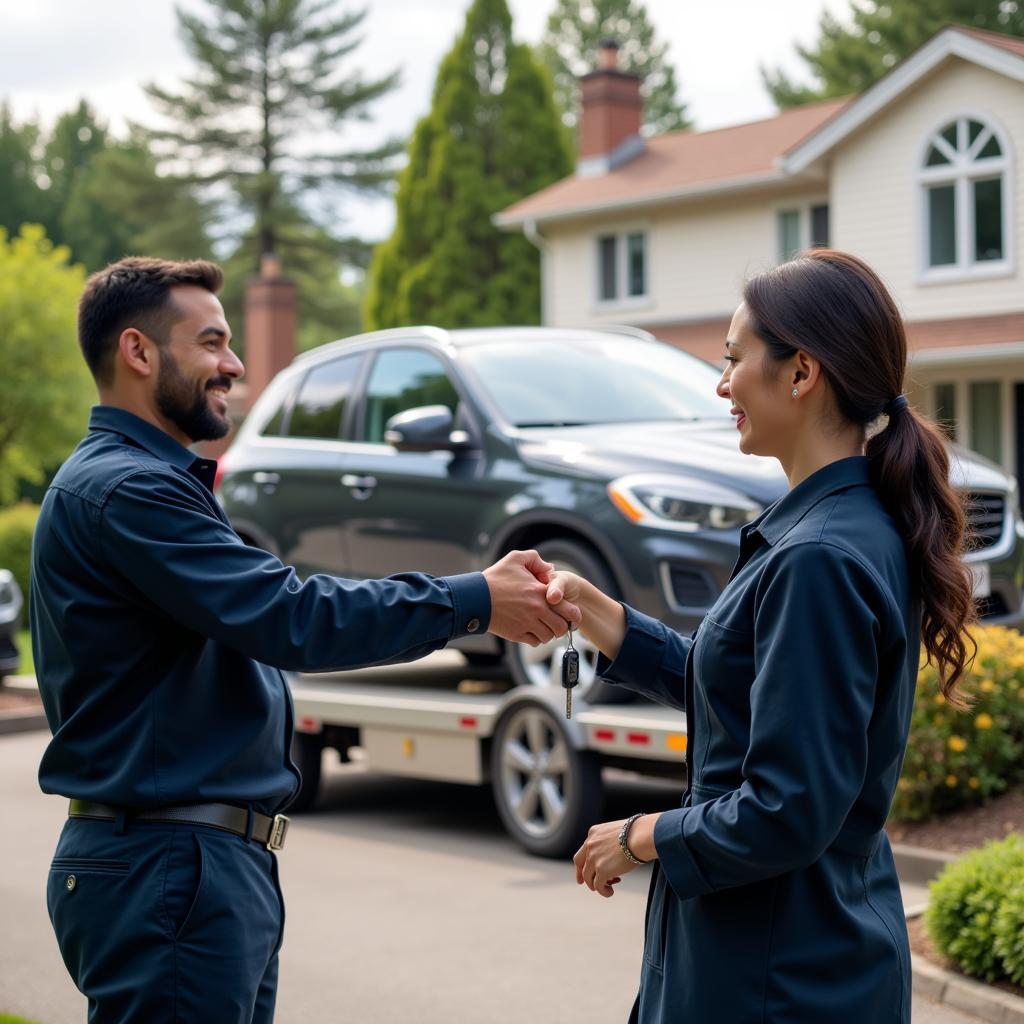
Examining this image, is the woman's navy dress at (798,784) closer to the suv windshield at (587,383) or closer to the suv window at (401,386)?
the suv windshield at (587,383)

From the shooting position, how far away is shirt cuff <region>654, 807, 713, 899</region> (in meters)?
2.46

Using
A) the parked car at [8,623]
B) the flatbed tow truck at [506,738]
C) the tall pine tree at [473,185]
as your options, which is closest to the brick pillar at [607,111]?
the tall pine tree at [473,185]

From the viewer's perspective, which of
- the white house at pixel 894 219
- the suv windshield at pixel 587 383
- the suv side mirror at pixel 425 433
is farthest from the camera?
the white house at pixel 894 219

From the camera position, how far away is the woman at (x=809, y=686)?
7.75 ft

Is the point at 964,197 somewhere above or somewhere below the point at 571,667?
above

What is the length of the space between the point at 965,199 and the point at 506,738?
17437 millimetres

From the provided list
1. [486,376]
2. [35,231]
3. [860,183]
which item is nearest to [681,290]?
[860,183]

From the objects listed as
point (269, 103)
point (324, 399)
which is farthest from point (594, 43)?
point (324, 399)

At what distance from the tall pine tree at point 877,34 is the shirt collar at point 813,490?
35.8m

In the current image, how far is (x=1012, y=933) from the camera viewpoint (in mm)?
5207

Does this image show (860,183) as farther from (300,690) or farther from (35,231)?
(35,231)

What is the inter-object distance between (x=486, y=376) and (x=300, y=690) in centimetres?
200

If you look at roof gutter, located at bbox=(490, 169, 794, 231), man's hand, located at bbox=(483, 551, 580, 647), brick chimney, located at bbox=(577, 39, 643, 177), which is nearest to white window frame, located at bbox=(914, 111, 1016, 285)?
roof gutter, located at bbox=(490, 169, 794, 231)

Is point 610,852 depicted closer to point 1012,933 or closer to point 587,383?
Result: point 1012,933
